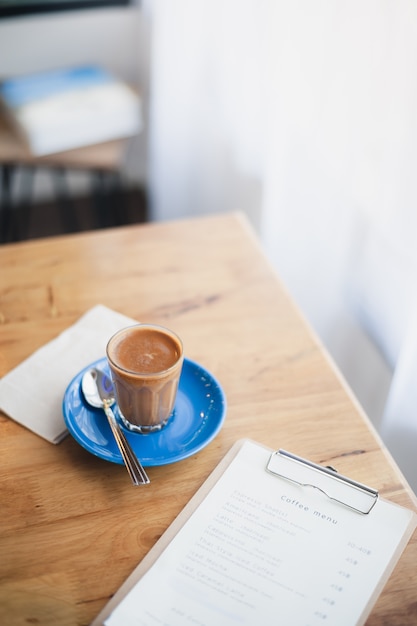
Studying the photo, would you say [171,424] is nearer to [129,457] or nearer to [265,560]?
[129,457]

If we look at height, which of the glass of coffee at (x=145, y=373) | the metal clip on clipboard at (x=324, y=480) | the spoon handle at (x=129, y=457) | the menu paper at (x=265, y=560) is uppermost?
the glass of coffee at (x=145, y=373)

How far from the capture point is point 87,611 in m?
0.69

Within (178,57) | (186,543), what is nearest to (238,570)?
(186,543)

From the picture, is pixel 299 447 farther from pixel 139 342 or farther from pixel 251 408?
pixel 139 342

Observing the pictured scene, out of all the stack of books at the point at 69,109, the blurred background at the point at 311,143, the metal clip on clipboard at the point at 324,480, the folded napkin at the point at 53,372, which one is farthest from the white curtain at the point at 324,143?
the folded napkin at the point at 53,372

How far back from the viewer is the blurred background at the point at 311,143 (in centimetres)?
108

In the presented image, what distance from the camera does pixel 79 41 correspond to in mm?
2258

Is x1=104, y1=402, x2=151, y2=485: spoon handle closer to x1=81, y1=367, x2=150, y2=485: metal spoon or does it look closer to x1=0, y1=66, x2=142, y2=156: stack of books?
x1=81, y1=367, x2=150, y2=485: metal spoon

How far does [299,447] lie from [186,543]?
0.66ft

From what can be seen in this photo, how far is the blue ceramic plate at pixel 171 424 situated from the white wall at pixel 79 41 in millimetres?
1529

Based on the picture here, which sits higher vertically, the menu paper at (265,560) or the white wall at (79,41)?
the white wall at (79,41)

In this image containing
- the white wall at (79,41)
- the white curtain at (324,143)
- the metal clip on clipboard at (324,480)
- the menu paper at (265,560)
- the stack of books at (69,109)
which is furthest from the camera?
the white wall at (79,41)

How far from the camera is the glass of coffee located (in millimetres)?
830

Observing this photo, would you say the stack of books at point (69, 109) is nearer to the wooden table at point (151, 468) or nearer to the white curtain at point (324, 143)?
the white curtain at point (324, 143)
